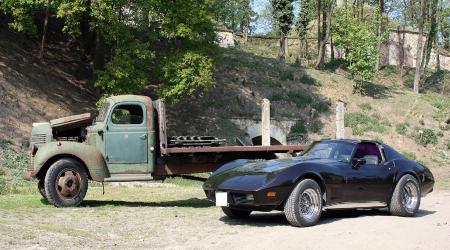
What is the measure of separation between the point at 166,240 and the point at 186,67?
71.8 ft

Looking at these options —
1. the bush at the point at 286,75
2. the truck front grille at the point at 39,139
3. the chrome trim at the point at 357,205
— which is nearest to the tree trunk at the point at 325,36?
the bush at the point at 286,75

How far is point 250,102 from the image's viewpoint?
124ft

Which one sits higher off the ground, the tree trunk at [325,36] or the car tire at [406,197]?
the tree trunk at [325,36]

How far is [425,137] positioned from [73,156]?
103 ft

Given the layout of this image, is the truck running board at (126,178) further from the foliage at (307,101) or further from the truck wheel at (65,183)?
the foliage at (307,101)

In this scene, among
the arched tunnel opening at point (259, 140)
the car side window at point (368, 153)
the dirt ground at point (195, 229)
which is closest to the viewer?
the dirt ground at point (195, 229)

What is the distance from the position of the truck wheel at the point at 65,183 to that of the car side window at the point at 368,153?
5.96 meters

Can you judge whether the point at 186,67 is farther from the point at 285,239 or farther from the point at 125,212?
the point at 285,239

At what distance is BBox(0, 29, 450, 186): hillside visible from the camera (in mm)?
27703

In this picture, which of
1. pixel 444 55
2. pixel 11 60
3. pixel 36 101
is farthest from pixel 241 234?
pixel 444 55

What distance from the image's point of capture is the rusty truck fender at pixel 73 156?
39.3 ft

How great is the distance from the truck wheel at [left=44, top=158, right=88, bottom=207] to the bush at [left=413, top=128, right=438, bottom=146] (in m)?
30.7

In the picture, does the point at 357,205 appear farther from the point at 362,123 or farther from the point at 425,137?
the point at 425,137

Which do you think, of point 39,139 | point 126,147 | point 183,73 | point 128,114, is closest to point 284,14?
point 183,73
